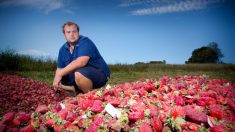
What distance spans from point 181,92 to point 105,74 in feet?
5.47

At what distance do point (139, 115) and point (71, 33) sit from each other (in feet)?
6.93

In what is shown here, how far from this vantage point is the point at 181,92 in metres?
2.62

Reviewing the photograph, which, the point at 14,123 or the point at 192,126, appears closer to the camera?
the point at 192,126

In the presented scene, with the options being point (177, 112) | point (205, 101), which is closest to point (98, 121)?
point (177, 112)

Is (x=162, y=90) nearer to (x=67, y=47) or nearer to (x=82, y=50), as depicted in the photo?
(x=82, y=50)

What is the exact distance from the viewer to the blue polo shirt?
3682 millimetres

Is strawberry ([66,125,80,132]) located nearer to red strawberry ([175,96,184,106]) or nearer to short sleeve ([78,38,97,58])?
red strawberry ([175,96,184,106])

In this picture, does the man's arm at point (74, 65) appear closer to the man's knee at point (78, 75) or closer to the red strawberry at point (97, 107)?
the man's knee at point (78, 75)

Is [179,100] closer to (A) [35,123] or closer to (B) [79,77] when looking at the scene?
(A) [35,123]

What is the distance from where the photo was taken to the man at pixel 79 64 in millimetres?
3630

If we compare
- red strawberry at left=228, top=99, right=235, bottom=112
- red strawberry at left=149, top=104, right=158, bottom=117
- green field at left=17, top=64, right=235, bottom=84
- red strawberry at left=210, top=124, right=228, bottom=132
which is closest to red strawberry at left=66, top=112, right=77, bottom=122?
red strawberry at left=149, top=104, right=158, bottom=117

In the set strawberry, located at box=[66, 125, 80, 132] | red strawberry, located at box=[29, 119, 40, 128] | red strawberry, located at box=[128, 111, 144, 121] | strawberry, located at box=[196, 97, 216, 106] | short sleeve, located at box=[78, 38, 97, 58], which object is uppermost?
short sleeve, located at box=[78, 38, 97, 58]

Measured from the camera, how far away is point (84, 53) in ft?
12.0

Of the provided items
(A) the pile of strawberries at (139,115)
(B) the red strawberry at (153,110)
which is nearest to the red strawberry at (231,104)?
(A) the pile of strawberries at (139,115)
